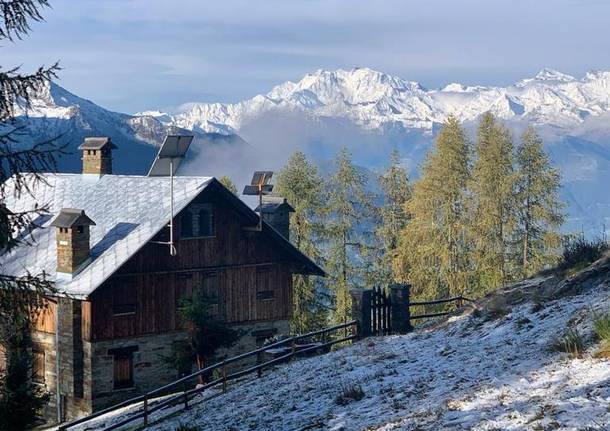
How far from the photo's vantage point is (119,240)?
102ft

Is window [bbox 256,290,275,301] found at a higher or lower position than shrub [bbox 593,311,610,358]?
lower

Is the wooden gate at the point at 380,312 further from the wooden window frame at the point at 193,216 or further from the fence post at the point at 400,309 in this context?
the wooden window frame at the point at 193,216

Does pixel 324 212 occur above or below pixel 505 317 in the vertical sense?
above

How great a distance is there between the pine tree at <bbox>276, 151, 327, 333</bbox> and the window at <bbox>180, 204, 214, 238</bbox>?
16.6m

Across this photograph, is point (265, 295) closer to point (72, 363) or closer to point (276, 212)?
point (276, 212)

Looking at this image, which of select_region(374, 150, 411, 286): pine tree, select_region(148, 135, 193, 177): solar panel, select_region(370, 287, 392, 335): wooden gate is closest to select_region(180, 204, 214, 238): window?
select_region(148, 135, 193, 177): solar panel

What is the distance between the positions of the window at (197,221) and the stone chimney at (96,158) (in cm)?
691

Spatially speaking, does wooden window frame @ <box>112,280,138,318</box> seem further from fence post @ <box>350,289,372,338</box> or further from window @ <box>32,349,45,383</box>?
fence post @ <box>350,289,372,338</box>

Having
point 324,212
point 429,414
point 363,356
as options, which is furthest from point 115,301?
point 324,212

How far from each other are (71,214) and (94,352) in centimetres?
505

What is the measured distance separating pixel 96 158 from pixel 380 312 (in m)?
17.9

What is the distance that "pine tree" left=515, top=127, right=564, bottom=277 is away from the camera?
4459 centimetres

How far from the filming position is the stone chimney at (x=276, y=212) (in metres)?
37.5

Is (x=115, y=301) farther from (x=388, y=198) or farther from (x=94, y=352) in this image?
(x=388, y=198)
